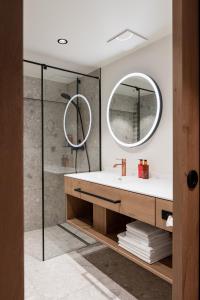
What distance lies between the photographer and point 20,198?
0.56 m

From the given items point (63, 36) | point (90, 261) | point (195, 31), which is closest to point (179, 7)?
point (195, 31)

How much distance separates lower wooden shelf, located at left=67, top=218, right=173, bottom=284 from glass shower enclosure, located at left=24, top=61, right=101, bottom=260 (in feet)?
1.19

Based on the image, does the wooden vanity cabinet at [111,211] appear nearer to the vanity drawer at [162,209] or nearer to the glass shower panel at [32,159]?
the vanity drawer at [162,209]

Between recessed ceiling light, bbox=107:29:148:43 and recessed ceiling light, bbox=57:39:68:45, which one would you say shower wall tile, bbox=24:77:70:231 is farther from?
recessed ceiling light, bbox=107:29:148:43

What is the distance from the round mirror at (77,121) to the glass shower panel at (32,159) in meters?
0.44

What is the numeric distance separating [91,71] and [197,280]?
2475 mm

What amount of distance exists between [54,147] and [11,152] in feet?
6.53

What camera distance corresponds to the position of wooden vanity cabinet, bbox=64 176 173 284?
1.43 m

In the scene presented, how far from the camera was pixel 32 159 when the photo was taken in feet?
9.61

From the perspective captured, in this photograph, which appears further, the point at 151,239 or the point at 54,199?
the point at 54,199

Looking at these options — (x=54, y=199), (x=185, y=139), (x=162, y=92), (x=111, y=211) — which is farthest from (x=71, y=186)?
(x=185, y=139)

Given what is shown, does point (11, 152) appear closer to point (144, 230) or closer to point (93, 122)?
point (144, 230)

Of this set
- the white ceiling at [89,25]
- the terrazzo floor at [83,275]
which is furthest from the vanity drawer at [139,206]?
the white ceiling at [89,25]

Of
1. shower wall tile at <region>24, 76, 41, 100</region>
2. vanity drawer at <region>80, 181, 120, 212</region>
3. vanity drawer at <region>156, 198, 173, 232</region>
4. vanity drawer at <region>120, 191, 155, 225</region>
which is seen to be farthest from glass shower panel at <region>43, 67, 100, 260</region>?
vanity drawer at <region>156, 198, 173, 232</region>
